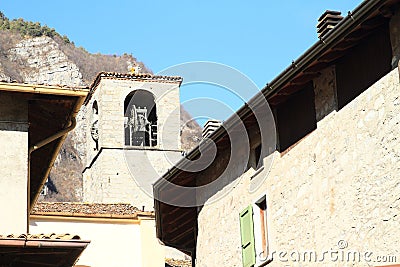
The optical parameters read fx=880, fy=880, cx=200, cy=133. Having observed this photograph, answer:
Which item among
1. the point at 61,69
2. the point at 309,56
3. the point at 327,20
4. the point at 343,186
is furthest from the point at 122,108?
the point at 61,69

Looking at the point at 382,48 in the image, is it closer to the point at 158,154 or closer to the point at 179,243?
the point at 179,243

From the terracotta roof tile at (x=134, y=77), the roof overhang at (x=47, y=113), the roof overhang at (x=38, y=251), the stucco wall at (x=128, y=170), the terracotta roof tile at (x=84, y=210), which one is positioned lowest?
the roof overhang at (x=38, y=251)

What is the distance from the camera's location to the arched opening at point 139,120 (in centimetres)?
3494

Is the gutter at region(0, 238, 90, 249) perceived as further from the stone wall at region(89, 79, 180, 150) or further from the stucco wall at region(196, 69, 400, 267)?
the stone wall at region(89, 79, 180, 150)

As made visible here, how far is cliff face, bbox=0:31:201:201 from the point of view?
2922 inches

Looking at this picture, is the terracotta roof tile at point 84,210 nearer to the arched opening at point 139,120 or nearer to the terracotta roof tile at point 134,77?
the arched opening at point 139,120

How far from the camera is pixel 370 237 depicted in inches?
393

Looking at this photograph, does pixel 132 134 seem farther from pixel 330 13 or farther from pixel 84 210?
pixel 330 13

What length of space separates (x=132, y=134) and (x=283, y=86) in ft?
79.0

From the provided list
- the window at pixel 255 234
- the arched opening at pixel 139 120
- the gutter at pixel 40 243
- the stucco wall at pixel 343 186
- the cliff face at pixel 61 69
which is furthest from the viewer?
the cliff face at pixel 61 69

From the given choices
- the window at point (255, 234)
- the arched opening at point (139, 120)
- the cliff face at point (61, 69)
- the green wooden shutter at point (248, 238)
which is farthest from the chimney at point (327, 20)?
the cliff face at point (61, 69)

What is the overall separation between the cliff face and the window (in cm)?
5561

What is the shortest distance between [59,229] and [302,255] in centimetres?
1152

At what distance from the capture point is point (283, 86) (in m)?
11.7
